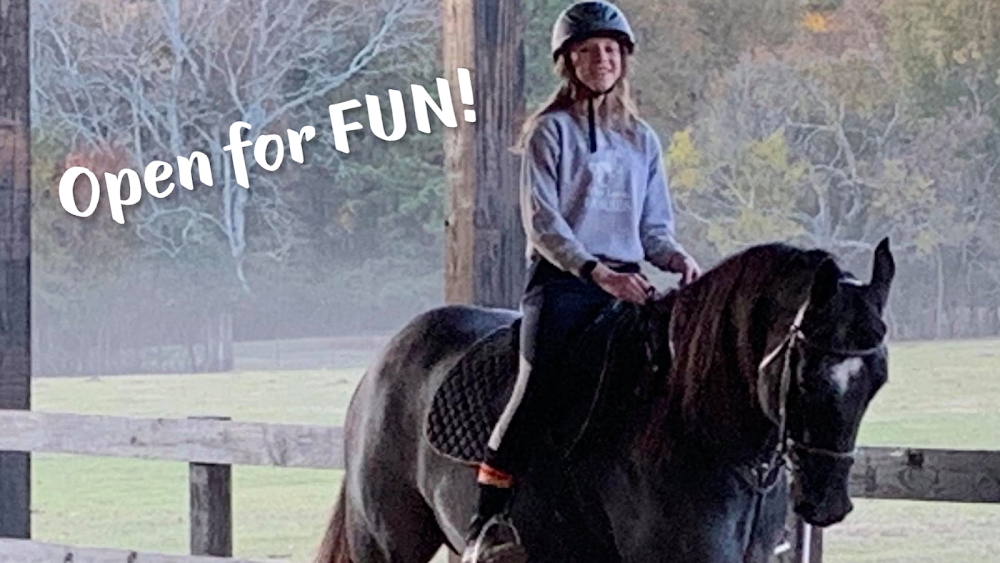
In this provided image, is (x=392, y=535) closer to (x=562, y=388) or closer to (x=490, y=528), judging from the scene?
(x=490, y=528)

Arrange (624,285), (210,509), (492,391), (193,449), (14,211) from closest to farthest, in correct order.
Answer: (624,285) → (492,391) → (193,449) → (210,509) → (14,211)

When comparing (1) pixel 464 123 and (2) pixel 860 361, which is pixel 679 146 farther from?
(2) pixel 860 361

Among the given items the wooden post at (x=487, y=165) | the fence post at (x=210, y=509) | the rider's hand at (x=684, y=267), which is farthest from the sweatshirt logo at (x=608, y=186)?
the fence post at (x=210, y=509)

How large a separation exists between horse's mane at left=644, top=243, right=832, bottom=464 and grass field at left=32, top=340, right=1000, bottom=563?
3983 millimetres

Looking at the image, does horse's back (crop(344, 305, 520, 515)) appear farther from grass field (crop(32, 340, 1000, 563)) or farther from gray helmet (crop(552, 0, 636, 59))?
grass field (crop(32, 340, 1000, 563))

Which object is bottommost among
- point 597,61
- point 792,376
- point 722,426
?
point 722,426

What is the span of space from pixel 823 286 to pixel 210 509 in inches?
146

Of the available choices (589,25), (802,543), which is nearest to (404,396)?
(589,25)

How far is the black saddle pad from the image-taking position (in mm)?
4027

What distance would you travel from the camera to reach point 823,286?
3.42 m

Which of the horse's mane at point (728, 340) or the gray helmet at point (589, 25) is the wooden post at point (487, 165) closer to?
the gray helmet at point (589, 25)

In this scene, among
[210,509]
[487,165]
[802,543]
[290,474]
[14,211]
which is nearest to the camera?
[802,543]

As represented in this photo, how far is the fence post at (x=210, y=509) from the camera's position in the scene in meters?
6.60

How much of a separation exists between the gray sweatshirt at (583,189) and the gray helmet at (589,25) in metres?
0.17
